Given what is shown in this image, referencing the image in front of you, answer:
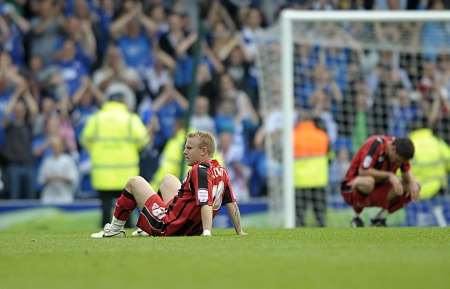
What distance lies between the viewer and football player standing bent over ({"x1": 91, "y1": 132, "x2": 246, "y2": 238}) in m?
11.4

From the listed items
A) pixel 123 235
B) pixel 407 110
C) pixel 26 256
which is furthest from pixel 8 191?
pixel 26 256

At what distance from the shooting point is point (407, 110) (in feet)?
68.8

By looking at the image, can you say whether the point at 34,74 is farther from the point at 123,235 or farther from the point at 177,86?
the point at 123,235

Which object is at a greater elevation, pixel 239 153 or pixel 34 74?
pixel 34 74

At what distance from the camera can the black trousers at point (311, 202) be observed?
1967 cm

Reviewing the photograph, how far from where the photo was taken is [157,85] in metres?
21.8

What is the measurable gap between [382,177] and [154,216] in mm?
4320

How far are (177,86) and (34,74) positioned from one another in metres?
2.46

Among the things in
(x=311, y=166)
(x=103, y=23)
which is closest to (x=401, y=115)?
(x=311, y=166)

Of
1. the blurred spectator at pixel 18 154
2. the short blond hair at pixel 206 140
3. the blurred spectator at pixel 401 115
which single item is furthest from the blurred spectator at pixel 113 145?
the short blond hair at pixel 206 140

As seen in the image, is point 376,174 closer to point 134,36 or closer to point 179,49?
point 179,49

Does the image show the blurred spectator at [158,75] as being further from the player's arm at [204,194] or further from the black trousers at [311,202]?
the player's arm at [204,194]

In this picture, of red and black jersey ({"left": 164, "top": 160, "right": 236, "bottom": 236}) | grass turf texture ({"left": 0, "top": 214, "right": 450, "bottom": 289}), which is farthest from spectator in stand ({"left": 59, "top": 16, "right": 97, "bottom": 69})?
red and black jersey ({"left": 164, "top": 160, "right": 236, "bottom": 236})

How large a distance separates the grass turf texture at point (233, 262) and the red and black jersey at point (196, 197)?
32 centimetres
